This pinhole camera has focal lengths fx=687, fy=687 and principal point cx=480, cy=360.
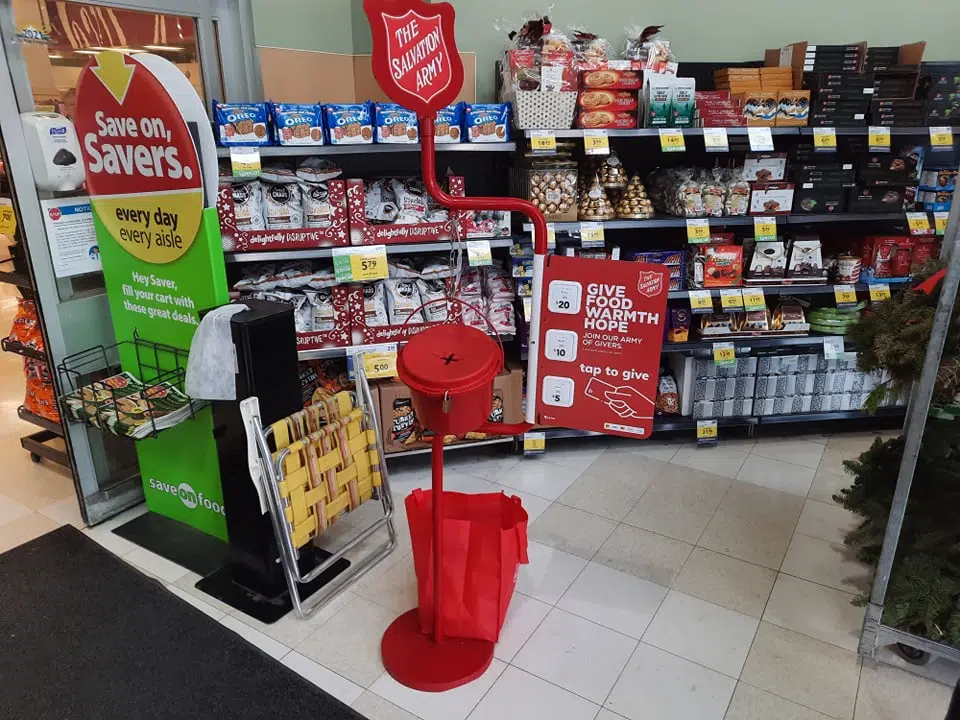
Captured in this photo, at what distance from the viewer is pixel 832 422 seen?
3.97 meters

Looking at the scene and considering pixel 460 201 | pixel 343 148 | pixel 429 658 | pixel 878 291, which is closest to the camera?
pixel 460 201

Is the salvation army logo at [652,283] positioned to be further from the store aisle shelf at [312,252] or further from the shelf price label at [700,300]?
the shelf price label at [700,300]

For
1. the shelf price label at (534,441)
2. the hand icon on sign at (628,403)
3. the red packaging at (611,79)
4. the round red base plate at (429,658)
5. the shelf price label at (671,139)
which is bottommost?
the round red base plate at (429,658)

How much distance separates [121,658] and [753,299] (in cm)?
316

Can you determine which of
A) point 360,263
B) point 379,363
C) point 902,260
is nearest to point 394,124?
point 360,263

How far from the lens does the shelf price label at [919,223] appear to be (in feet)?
11.4

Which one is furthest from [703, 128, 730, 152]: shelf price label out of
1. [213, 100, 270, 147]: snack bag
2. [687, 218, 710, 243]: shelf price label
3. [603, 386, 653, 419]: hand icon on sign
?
[213, 100, 270, 147]: snack bag

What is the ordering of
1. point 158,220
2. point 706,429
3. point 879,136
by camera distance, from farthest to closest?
point 706,429, point 879,136, point 158,220

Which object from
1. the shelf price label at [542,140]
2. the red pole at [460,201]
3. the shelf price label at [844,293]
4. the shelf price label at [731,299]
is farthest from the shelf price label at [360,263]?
the shelf price label at [844,293]

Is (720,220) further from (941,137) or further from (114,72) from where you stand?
(114,72)

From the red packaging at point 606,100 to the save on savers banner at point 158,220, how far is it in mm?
1689

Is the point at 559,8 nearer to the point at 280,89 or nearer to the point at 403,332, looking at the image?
the point at 280,89

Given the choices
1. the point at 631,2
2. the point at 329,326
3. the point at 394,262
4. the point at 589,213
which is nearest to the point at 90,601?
the point at 329,326

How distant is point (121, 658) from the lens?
89.9 inches
